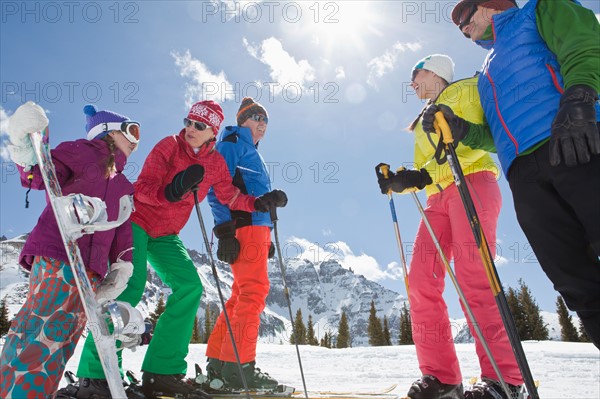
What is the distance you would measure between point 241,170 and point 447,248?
2295 mm

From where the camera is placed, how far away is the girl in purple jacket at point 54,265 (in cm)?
214

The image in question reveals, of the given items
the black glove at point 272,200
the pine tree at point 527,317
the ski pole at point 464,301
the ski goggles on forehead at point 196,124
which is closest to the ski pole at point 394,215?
the ski pole at point 464,301

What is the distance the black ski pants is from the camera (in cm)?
200

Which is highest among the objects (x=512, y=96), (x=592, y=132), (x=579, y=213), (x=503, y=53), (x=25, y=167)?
(x=503, y=53)

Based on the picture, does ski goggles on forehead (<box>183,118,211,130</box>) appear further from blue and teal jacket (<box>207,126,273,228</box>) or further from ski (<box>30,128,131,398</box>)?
ski (<box>30,128,131,398</box>)

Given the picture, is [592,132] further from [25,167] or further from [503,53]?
[25,167]

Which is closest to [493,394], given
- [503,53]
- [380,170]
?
[380,170]

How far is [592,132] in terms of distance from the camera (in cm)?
189

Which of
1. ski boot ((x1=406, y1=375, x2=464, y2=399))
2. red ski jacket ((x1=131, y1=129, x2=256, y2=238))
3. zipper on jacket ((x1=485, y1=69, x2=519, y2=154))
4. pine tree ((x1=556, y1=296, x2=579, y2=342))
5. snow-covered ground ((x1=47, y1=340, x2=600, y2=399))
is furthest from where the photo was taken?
pine tree ((x1=556, y1=296, x2=579, y2=342))

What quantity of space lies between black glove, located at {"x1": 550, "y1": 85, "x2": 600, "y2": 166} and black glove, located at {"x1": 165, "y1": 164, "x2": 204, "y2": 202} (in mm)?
2582

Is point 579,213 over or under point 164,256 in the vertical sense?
under

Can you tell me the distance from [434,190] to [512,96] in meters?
1.40

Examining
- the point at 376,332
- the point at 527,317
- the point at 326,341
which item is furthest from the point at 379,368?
the point at 326,341

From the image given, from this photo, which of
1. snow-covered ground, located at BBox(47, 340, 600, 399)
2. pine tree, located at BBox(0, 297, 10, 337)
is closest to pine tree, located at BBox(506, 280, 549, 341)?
snow-covered ground, located at BBox(47, 340, 600, 399)
